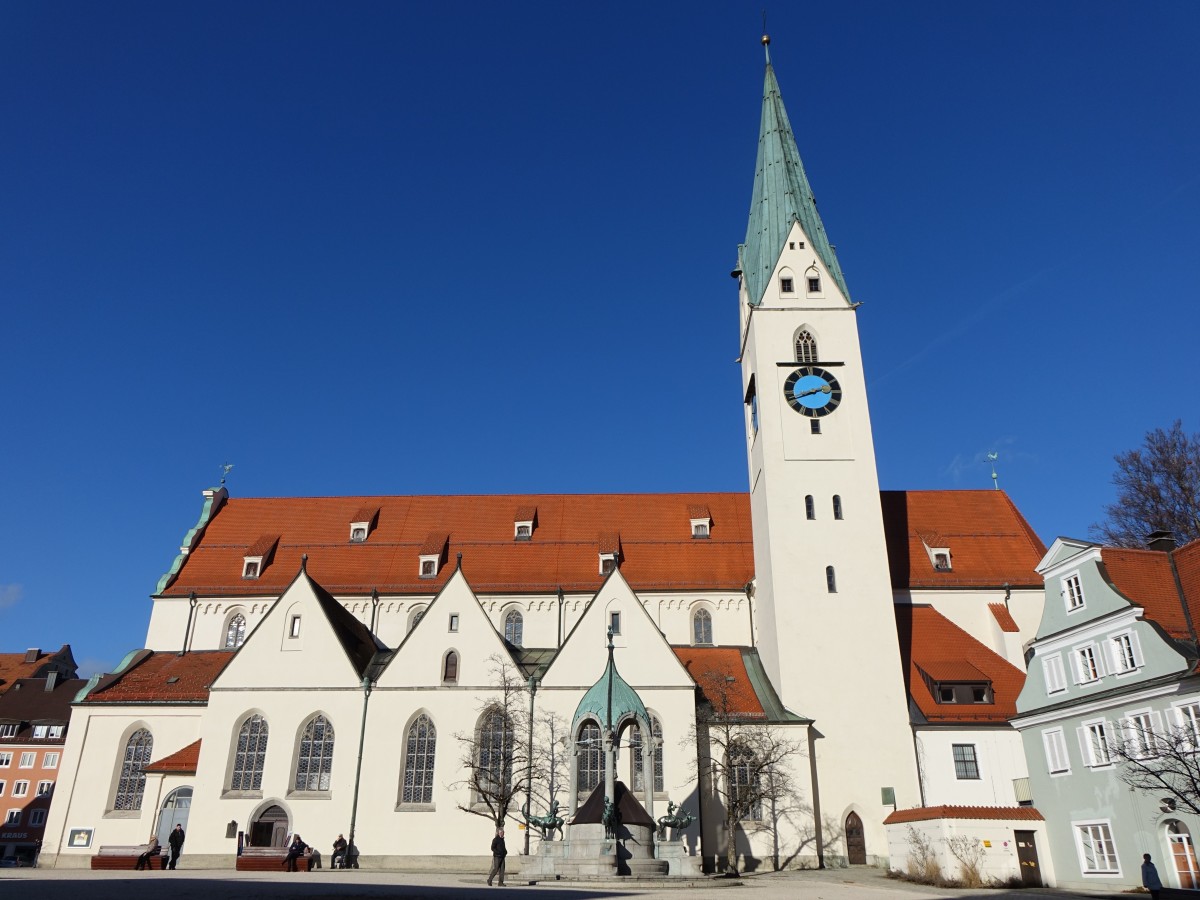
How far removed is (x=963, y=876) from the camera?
979 inches

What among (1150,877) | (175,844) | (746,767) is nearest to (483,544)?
(746,767)

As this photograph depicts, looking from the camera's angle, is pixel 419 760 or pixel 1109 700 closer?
pixel 1109 700

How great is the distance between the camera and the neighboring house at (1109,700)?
72.0ft

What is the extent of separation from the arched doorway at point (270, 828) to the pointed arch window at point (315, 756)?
103 cm

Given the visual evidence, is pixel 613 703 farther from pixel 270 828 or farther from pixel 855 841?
pixel 270 828

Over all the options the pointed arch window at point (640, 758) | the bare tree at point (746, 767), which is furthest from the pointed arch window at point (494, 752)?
A: the bare tree at point (746, 767)

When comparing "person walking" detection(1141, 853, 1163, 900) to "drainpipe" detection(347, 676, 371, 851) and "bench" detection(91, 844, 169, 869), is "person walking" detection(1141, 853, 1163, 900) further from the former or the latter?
"bench" detection(91, 844, 169, 869)

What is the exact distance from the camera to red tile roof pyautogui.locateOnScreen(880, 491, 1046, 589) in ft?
124

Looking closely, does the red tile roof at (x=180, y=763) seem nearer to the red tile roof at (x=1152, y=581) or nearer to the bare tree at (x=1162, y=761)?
the bare tree at (x=1162, y=761)

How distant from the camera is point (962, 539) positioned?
3972 centimetres

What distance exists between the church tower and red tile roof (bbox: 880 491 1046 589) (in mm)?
3897

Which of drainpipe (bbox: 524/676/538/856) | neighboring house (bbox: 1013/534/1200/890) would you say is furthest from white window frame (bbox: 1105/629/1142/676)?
drainpipe (bbox: 524/676/538/856)

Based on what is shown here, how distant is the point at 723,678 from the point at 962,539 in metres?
13.0

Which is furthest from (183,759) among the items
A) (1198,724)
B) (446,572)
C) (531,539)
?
(1198,724)
